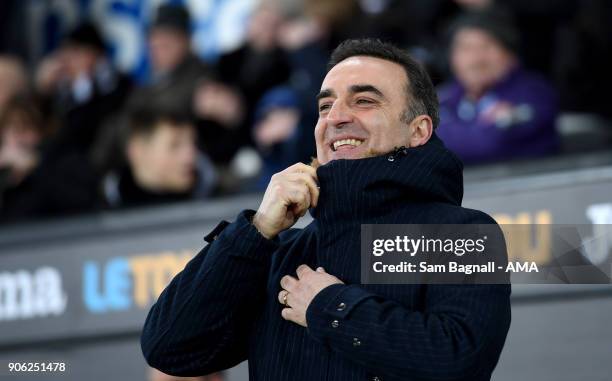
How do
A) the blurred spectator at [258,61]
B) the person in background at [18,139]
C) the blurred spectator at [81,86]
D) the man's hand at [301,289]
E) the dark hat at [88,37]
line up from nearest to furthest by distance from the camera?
1. the man's hand at [301,289]
2. the person in background at [18,139]
3. the blurred spectator at [258,61]
4. the blurred spectator at [81,86]
5. the dark hat at [88,37]

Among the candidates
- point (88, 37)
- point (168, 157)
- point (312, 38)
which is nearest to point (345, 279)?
point (168, 157)

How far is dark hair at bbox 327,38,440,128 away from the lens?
3264mm

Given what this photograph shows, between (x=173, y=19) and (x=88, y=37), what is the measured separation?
3.60ft

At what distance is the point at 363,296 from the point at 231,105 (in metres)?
5.28

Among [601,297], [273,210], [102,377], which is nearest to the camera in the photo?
[273,210]

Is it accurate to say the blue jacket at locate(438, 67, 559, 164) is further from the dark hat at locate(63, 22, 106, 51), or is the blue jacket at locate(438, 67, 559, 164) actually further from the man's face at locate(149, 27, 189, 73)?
the dark hat at locate(63, 22, 106, 51)

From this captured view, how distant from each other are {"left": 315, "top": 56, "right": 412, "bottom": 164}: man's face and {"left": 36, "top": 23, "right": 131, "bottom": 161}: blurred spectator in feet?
16.4

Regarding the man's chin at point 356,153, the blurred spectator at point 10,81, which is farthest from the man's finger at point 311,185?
the blurred spectator at point 10,81

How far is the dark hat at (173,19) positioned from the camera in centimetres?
842

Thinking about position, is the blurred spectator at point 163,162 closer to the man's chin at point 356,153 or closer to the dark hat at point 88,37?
the dark hat at point 88,37

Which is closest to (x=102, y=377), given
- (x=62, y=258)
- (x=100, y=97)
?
(x=62, y=258)

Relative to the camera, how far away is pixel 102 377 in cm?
679

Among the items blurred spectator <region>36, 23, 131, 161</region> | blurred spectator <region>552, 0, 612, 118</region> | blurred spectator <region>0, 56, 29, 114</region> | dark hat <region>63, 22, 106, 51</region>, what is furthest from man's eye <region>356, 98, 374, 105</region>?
dark hat <region>63, 22, 106, 51</region>

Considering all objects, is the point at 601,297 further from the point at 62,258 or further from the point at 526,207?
the point at 62,258
